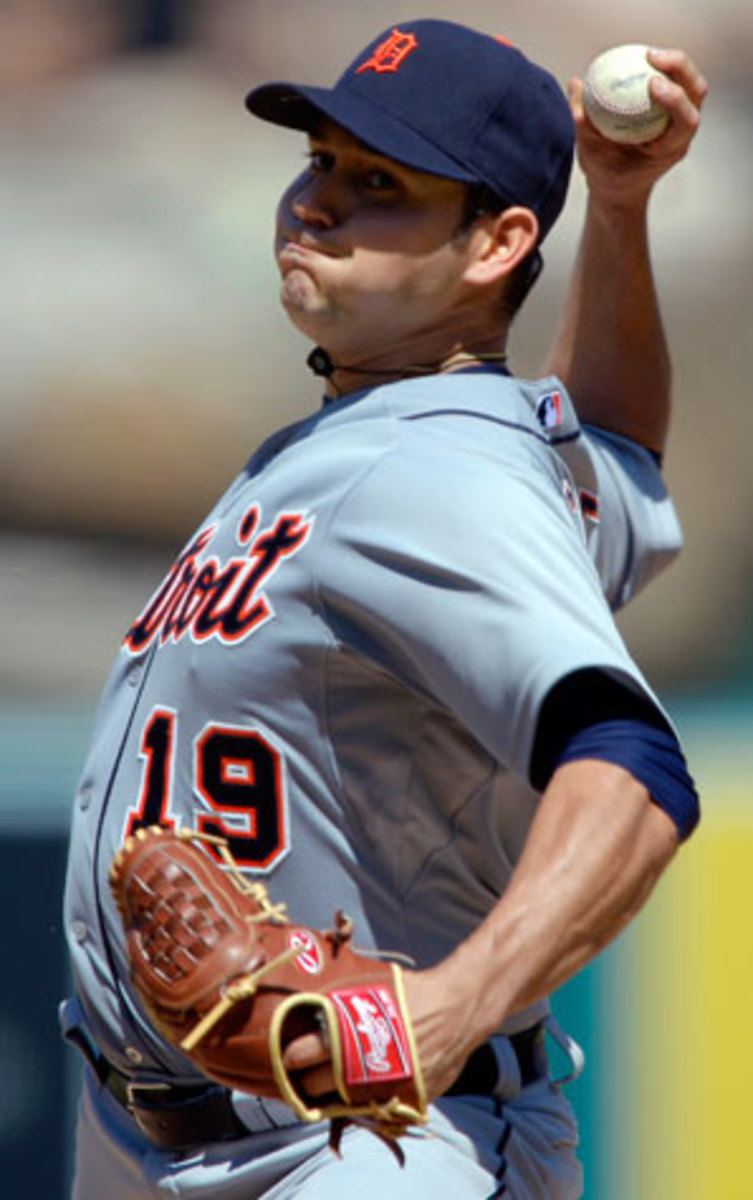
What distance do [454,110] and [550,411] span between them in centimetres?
31

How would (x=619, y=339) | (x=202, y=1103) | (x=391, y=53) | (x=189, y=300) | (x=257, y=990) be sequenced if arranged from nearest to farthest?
(x=257, y=990)
(x=202, y=1103)
(x=391, y=53)
(x=619, y=339)
(x=189, y=300)

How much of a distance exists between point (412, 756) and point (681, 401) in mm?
2267

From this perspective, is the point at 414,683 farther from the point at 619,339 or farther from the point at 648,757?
the point at 619,339

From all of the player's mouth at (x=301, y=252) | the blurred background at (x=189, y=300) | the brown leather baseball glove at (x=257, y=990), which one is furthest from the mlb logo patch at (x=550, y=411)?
the blurred background at (x=189, y=300)

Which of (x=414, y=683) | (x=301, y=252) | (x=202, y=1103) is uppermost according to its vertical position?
(x=301, y=252)

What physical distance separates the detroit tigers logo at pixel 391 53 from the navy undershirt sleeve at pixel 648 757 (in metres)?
0.84

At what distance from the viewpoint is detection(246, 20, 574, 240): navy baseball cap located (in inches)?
84.8

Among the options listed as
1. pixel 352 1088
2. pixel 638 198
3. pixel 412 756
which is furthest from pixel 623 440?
pixel 352 1088

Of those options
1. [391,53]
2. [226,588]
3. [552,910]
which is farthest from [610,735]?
[391,53]

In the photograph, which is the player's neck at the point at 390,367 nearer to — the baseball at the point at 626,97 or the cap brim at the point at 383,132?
the cap brim at the point at 383,132

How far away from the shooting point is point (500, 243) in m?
2.23

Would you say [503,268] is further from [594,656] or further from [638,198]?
[594,656]

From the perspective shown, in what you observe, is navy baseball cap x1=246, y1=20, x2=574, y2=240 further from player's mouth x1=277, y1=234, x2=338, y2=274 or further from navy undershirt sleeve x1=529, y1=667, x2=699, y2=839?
navy undershirt sleeve x1=529, y1=667, x2=699, y2=839

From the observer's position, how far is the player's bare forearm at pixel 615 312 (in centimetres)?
249
